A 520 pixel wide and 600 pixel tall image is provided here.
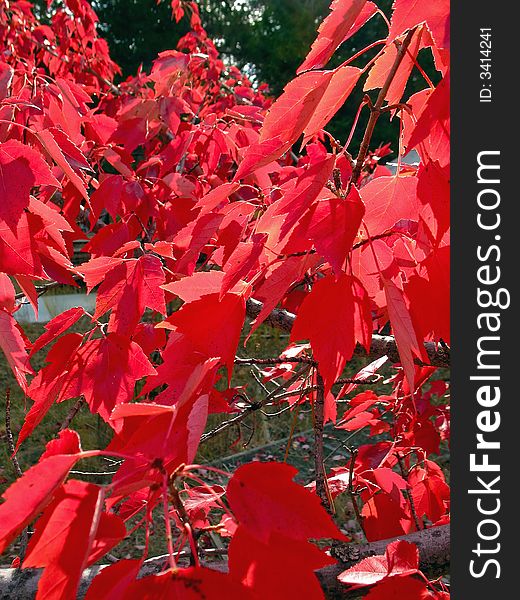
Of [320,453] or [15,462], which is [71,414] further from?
[320,453]

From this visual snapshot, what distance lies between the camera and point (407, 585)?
625 millimetres

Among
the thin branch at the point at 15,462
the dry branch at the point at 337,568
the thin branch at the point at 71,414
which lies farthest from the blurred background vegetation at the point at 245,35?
the dry branch at the point at 337,568

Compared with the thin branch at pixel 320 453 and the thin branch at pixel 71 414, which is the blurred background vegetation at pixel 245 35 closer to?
the thin branch at pixel 71 414

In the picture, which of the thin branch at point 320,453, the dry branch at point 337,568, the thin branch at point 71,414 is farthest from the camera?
the thin branch at point 71,414

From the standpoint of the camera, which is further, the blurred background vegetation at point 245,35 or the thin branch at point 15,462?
the blurred background vegetation at point 245,35

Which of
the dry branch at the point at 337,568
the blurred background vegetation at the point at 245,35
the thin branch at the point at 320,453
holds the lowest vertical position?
the dry branch at the point at 337,568

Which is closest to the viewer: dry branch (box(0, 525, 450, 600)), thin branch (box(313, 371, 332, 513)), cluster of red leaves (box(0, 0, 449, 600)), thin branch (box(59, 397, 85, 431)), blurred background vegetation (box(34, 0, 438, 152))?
cluster of red leaves (box(0, 0, 449, 600))

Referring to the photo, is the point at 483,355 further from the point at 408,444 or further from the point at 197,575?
the point at 408,444

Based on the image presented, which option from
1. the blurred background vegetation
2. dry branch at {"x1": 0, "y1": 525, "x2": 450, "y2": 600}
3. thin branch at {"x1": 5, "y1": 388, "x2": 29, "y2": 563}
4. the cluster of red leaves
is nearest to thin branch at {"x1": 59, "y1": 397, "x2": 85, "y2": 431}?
thin branch at {"x1": 5, "y1": 388, "x2": 29, "y2": 563}

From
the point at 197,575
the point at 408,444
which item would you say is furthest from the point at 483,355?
the point at 408,444

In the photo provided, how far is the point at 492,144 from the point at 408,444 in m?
0.93

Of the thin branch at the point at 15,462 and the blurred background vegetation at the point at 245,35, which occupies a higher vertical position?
the blurred background vegetation at the point at 245,35

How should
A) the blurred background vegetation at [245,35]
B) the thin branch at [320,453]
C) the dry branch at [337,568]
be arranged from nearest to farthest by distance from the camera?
the dry branch at [337,568]
the thin branch at [320,453]
the blurred background vegetation at [245,35]

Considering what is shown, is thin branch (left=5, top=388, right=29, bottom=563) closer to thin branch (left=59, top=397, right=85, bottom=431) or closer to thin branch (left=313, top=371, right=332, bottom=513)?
thin branch (left=59, top=397, right=85, bottom=431)
